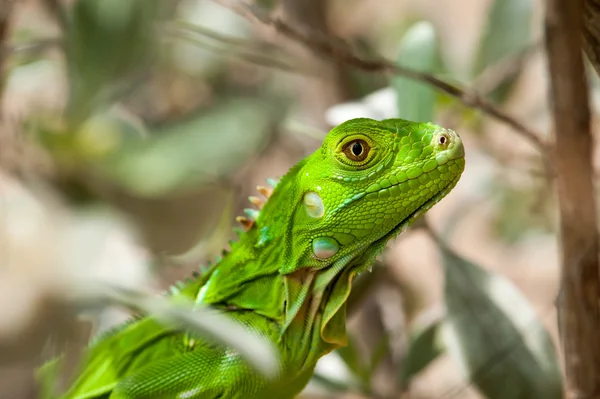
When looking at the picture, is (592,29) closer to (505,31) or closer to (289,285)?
(289,285)

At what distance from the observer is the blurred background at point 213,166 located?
1056mm

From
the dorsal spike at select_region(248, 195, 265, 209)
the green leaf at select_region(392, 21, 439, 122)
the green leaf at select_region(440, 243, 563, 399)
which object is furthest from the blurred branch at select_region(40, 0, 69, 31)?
the green leaf at select_region(440, 243, 563, 399)

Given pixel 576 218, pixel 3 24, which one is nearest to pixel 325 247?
pixel 576 218

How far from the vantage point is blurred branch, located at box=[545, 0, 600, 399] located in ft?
3.61

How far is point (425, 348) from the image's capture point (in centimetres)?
163

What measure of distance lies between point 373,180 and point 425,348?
0.64 m

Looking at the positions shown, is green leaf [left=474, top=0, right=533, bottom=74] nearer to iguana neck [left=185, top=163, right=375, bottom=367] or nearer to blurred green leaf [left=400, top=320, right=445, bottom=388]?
blurred green leaf [left=400, top=320, right=445, bottom=388]

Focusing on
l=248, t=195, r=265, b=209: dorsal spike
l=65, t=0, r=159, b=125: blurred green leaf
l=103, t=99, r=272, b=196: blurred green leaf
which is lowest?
l=248, t=195, r=265, b=209: dorsal spike

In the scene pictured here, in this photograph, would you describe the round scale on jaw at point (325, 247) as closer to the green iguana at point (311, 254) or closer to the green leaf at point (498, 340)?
the green iguana at point (311, 254)

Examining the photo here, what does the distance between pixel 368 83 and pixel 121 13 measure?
46.3 inches

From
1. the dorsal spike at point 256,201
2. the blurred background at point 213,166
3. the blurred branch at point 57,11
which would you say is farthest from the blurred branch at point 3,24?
the dorsal spike at point 256,201

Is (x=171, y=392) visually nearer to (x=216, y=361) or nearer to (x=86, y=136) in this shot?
(x=216, y=361)

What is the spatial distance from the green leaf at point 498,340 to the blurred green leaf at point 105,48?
0.76m

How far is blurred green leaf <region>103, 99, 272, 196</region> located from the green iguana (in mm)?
494
